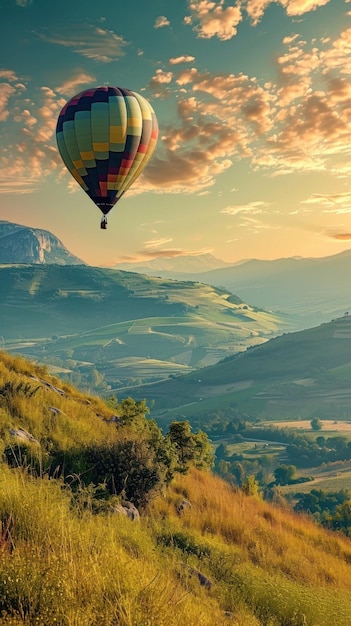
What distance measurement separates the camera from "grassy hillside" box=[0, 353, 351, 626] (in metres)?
5.82

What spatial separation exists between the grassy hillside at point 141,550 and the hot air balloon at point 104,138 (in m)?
31.4

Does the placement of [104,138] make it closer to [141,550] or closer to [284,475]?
[141,550]

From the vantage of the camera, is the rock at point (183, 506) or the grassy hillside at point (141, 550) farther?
the rock at point (183, 506)

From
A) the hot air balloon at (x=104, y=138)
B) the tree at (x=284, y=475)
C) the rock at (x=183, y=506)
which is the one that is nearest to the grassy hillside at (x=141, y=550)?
the rock at (x=183, y=506)

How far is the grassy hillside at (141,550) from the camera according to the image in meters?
5.82

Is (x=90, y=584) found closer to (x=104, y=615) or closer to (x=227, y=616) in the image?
(x=104, y=615)

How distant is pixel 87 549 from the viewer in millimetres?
7078

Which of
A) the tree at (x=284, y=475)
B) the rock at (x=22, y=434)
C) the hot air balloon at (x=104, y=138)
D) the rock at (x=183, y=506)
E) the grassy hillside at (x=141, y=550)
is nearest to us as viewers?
the grassy hillside at (x=141, y=550)

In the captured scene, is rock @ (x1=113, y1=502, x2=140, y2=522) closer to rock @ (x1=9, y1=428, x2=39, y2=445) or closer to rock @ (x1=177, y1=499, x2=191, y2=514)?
rock @ (x1=177, y1=499, x2=191, y2=514)

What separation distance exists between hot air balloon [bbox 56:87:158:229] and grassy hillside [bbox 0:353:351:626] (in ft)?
103

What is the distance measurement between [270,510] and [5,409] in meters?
10.9

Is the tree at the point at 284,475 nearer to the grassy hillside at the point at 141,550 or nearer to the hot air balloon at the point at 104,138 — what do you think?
the hot air balloon at the point at 104,138

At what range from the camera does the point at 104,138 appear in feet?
149

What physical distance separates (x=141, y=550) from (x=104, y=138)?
4285cm
